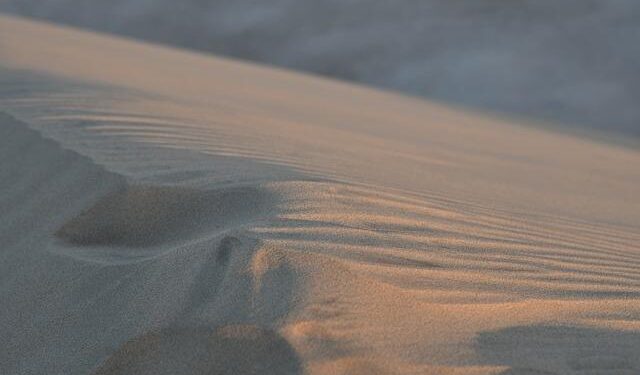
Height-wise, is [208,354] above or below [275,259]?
below

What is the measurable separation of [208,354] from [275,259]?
249mm

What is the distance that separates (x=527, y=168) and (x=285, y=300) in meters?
3.13

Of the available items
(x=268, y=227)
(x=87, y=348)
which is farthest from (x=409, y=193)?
(x=87, y=348)

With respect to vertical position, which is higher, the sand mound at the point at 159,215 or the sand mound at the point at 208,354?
the sand mound at the point at 159,215

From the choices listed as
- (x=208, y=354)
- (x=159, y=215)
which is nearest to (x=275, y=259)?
(x=208, y=354)

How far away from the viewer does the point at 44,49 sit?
20.1 feet

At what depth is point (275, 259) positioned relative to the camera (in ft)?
4.73

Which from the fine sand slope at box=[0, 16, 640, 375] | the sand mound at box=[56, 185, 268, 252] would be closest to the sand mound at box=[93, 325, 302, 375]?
the fine sand slope at box=[0, 16, 640, 375]

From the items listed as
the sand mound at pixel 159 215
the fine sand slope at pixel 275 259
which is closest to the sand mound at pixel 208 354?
the fine sand slope at pixel 275 259

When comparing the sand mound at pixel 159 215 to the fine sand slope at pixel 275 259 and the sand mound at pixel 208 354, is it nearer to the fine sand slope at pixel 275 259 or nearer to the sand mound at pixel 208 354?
the fine sand slope at pixel 275 259

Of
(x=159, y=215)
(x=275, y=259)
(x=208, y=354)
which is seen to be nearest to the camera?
(x=208, y=354)

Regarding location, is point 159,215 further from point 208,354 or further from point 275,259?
point 208,354

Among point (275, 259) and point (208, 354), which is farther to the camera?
point (275, 259)

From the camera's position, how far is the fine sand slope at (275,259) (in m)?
1.25
